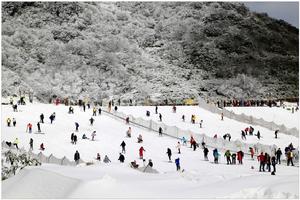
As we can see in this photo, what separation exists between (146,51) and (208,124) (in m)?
51.5

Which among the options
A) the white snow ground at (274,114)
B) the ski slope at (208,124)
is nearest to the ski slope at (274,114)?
the white snow ground at (274,114)

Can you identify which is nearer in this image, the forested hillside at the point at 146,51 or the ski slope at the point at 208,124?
the ski slope at the point at 208,124

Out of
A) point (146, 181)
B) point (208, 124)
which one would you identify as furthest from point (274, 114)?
point (146, 181)

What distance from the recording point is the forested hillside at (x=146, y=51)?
84625 mm

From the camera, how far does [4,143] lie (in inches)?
1417

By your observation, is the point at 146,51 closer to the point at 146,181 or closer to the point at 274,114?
the point at 274,114

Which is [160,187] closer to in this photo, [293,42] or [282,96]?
[282,96]

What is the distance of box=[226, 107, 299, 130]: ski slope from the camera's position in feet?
188

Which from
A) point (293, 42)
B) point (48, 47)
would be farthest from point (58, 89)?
point (293, 42)

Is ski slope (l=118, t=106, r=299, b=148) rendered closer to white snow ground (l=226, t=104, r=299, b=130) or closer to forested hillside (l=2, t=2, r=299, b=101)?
white snow ground (l=226, t=104, r=299, b=130)

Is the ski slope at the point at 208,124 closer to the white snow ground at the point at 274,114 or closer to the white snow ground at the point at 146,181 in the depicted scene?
the white snow ground at the point at 274,114

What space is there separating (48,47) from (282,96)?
33.2 m

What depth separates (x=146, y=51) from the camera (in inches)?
3989

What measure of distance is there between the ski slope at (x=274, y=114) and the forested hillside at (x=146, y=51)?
20.6 meters
